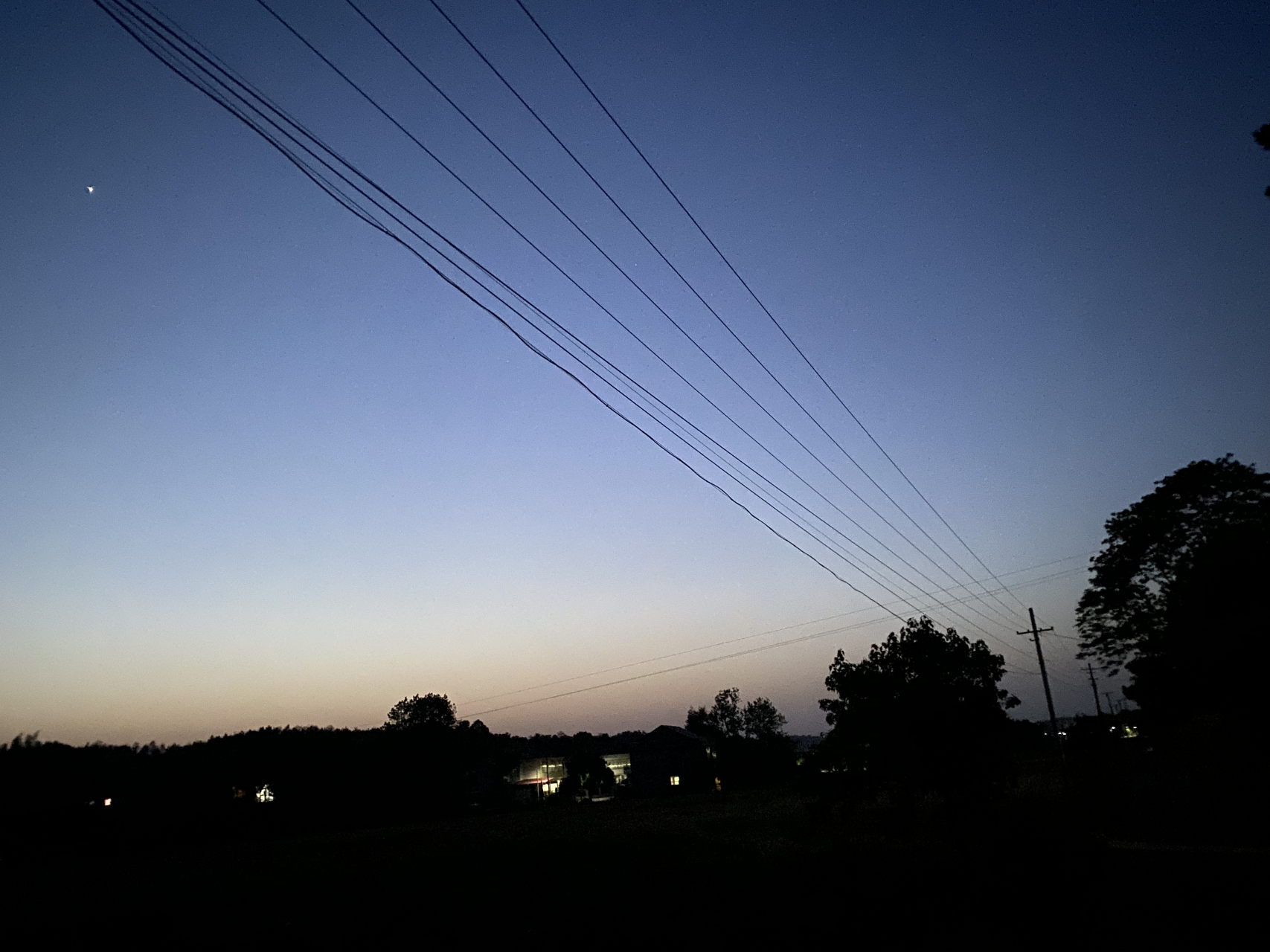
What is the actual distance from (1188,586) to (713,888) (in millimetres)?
27400

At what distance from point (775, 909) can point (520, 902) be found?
5.55 meters

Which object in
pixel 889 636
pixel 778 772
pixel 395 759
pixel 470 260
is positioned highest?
pixel 470 260

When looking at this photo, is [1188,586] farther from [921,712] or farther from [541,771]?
[541,771]

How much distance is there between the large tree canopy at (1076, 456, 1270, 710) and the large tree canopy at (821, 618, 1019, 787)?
20272mm

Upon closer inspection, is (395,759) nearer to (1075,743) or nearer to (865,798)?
(865,798)

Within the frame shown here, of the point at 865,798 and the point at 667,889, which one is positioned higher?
the point at 865,798

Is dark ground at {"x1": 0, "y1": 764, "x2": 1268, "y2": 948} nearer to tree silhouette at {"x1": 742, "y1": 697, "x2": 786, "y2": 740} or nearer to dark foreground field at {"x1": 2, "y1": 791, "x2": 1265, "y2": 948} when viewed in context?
dark foreground field at {"x1": 2, "y1": 791, "x2": 1265, "y2": 948}

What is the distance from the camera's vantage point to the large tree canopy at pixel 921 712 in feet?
45.6

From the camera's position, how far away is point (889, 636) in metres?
15.4

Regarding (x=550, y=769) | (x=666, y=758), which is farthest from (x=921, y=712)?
(x=550, y=769)

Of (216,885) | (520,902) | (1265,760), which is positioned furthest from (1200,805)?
(216,885)

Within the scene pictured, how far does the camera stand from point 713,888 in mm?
15188

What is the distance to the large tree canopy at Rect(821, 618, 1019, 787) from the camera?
547 inches

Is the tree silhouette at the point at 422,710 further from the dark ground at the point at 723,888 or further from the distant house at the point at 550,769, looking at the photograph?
the dark ground at the point at 723,888
